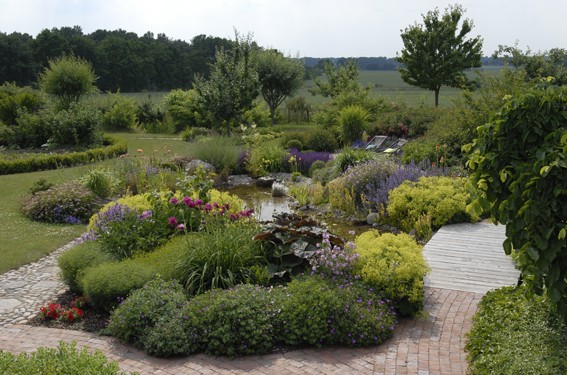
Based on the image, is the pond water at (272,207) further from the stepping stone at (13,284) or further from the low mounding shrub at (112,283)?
the stepping stone at (13,284)

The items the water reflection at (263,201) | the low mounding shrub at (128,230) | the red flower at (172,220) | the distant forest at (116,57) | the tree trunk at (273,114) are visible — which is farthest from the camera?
the distant forest at (116,57)

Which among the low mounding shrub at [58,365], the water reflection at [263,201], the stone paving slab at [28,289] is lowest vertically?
the water reflection at [263,201]

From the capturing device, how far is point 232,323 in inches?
220

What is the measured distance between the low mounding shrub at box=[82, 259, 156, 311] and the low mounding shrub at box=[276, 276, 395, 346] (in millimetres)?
1796

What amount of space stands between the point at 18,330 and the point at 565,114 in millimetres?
5801

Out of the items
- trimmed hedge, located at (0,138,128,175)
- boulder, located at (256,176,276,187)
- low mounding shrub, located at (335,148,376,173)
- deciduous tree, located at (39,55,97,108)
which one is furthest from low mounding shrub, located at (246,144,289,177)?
deciduous tree, located at (39,55,97,108)

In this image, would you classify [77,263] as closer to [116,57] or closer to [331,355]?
[331,355]

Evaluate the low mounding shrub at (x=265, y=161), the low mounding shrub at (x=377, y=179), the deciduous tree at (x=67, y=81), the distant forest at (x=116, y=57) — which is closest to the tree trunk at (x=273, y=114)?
the deciduous tree at (x=67, y=81)

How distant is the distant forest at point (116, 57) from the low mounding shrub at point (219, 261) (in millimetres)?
39743

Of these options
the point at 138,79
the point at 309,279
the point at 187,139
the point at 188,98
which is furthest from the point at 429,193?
the point at 138,79

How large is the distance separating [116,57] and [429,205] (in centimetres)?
5349

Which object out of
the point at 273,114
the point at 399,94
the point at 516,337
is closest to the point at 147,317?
the point at 516,337

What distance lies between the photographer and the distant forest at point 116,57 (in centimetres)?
5222

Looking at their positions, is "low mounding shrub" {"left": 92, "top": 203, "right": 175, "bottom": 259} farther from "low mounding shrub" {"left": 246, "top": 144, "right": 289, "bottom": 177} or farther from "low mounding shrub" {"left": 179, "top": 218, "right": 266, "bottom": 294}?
"low mounding shrub" {"left": 246, "top": 144, "right": 289, "bottom": 177}
